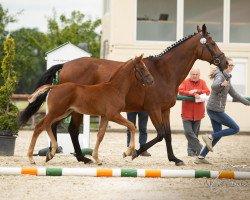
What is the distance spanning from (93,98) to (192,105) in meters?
3.53

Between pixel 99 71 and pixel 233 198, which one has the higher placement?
pixel 99 71

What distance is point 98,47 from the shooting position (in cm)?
4922

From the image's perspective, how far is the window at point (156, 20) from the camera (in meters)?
33.6

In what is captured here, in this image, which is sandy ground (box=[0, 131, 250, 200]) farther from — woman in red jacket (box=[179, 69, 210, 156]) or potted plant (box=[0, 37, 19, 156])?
woman in red jacket (box=[179, 69, 210, 156])

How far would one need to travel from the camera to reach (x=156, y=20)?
34.2 m

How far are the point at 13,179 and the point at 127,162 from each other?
341 cm

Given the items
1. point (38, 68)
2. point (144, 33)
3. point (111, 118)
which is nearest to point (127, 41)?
point (144, 33)

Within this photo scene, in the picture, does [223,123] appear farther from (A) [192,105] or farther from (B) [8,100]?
(B) [8,100]

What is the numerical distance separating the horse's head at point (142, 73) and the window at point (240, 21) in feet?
69.4

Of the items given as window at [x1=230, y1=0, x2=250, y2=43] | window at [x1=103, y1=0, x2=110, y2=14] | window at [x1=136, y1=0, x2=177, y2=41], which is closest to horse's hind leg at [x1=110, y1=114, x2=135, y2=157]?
window at [x1=136, y1=0, x2=177, y2=41]

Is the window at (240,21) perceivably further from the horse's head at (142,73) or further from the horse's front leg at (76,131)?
the horse's head at (142,73)

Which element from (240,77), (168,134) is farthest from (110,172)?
(240,77)

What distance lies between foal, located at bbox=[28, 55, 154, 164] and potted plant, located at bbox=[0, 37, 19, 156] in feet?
7.15

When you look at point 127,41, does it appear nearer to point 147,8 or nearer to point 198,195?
point 147,8
